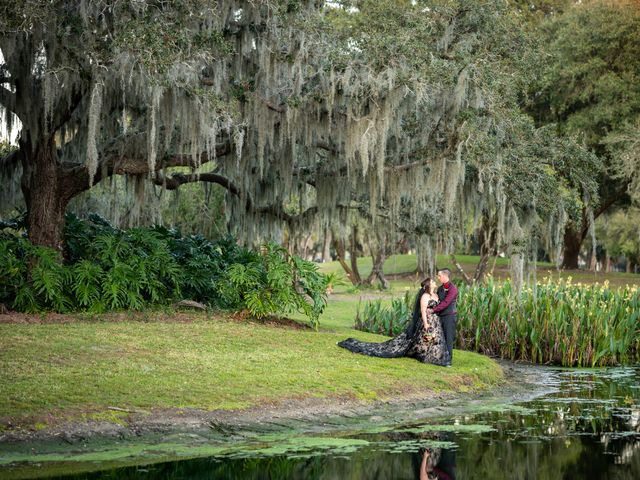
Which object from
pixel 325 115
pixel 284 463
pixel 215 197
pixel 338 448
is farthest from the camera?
pixel 215 197

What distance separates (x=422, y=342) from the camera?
49.9 feet

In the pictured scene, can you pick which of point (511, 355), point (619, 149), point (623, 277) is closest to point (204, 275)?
point (511, 355)

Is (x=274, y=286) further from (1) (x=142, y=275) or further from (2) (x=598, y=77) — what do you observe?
(2) (x=598, y=77)

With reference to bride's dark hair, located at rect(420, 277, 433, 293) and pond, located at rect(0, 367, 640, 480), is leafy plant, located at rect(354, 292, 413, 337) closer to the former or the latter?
bride's dark hair, located at rect(420, 277, 433, 293)

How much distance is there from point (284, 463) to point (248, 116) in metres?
9.69

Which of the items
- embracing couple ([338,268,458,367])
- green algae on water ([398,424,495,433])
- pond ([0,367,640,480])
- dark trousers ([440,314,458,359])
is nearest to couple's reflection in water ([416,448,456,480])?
pond ([0,367,640,480])

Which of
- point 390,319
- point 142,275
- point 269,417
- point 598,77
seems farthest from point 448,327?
point 598,77

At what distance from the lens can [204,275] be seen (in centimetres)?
1847

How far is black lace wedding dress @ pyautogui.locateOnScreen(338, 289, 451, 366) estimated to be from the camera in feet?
49.5

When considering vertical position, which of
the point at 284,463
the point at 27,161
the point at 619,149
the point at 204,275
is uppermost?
the point at 619,149

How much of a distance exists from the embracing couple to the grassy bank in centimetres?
29

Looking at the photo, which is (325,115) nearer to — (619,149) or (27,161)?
(27,161)

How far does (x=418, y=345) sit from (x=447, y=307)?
771 millimetres

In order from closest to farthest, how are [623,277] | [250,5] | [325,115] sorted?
1. [250,5]
2. [325,115]
3. [623,277]
